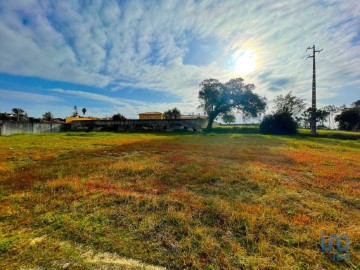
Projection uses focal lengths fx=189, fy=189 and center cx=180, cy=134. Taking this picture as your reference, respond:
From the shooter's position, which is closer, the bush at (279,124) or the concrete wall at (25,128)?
the concrete wall at (25,128)

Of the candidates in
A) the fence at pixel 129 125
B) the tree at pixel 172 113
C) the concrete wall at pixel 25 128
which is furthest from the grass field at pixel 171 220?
the tree at pixel 172 113

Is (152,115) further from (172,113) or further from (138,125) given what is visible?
(138,125)

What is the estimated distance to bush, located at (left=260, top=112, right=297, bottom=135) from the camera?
30.5m

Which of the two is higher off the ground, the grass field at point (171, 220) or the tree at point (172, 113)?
the tree at point (172, 113)

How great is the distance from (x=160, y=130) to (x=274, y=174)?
88.7ft

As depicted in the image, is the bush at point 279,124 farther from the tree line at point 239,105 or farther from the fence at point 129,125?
the fence at point 129,125

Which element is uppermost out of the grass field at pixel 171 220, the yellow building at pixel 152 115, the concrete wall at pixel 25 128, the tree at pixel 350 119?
the yellow building at pixel 152 115

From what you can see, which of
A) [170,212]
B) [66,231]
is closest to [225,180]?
[170,212]

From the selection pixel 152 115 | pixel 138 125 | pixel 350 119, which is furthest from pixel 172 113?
pixel 350 119

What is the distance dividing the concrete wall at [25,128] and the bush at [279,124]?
1391 inches

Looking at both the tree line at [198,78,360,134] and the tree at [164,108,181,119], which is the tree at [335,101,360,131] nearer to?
the tree line at [198,78,360,134]

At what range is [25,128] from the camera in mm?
25766

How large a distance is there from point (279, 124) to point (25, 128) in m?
37.6

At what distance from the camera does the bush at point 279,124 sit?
99.9 ft
